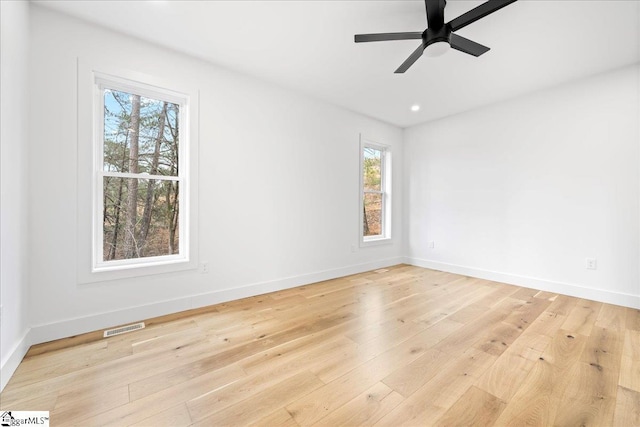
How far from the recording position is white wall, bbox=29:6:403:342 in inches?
82.7

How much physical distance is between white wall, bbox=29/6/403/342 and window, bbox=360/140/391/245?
0.25 meters

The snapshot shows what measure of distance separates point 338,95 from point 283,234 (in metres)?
2.05

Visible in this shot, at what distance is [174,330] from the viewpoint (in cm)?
229

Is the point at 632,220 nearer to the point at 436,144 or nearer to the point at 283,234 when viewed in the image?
the point at 436,144

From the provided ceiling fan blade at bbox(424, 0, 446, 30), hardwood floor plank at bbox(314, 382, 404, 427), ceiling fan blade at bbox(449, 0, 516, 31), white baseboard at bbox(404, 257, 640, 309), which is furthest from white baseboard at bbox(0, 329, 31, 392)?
white baseboard at bbox(404, 257, 640, 309)

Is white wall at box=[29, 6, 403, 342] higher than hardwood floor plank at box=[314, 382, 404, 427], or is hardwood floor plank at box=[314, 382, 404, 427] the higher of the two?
white wall at box=[29, 6, 403, 342]

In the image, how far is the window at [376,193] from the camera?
4.71m

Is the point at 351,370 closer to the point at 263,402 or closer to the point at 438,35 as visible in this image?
the point at 263,402

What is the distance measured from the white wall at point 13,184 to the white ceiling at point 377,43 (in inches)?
22.4

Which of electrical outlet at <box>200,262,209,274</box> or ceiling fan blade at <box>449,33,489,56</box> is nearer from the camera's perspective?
ceiling fan blade at <box>449,33,489,56</box>

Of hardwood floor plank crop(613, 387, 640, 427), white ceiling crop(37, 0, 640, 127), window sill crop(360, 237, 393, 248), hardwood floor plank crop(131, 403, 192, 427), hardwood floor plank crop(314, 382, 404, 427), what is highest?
white ceiling crop(37, 0, 640, 127)

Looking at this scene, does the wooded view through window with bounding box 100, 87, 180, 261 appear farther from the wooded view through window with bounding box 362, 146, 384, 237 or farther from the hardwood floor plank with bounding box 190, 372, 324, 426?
the wooded view through window with bounding box 362, 146, 384, 237

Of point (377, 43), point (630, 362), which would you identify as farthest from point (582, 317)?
point (377, 43)

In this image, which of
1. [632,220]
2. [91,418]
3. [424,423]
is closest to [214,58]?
[91,418]
